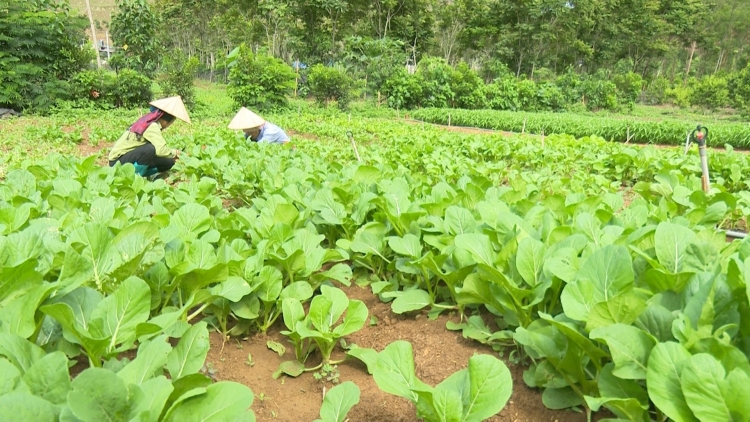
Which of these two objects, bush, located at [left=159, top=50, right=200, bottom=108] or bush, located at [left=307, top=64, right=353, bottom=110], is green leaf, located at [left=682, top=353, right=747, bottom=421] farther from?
bush, located at [left=307, top=64, right=353, bottom=110]

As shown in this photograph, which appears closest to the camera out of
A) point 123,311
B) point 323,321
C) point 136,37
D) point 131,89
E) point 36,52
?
point 123,311

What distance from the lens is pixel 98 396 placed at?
96cm

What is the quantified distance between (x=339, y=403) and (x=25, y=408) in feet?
2.30

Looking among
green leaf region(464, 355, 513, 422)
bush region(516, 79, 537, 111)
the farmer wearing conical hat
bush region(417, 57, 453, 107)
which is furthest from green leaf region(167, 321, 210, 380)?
bush region(516, 79, 537, 111)

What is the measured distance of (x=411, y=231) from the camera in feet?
8.11

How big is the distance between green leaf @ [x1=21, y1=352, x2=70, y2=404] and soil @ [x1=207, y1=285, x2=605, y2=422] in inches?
25.7

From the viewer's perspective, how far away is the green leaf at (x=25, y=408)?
0.90 m

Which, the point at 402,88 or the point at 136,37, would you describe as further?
the point at 402,88

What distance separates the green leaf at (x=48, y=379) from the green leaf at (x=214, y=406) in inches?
9.3

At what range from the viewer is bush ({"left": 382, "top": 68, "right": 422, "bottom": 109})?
2752 cm

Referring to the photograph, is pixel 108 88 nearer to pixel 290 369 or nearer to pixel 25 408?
pixel 290 369

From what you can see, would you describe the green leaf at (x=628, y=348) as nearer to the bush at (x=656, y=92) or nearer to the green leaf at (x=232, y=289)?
the green leaf at (x=232, y=289)

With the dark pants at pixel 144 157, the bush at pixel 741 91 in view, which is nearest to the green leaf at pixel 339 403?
the dark pants at pixel 144 157

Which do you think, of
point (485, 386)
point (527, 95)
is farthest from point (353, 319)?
point (527, 95)
